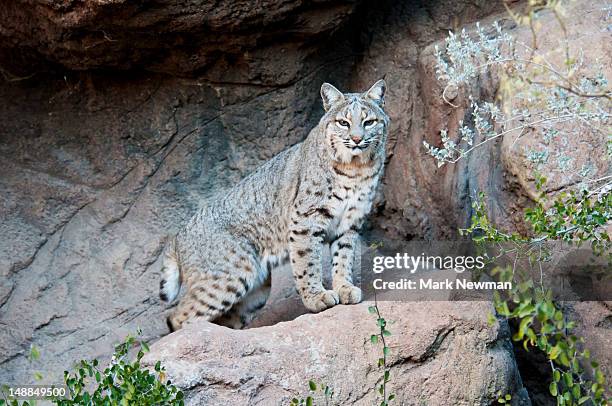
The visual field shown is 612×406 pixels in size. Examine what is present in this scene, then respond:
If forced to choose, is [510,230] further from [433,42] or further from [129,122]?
[129,122]

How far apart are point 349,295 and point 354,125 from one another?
3.95 ft

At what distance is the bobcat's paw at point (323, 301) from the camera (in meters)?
6.36

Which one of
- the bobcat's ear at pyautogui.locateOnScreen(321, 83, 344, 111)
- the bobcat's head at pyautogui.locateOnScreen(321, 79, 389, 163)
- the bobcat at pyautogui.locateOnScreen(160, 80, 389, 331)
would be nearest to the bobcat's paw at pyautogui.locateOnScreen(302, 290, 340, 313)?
the bobcat at pyautogui.locateOnScreen(160, 80, 389, 331)

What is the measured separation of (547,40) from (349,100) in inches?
57.9

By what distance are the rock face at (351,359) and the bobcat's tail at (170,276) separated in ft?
4.03

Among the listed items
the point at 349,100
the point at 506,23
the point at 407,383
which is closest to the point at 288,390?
the point at 407,383

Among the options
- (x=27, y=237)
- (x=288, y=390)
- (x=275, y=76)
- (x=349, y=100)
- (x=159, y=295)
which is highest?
(x=275, y=76)

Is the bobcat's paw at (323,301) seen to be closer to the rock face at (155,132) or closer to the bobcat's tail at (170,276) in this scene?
the rock face at (155,132)

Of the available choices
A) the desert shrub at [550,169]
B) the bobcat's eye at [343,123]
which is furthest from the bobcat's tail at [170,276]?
the desert shrub at [550,169]

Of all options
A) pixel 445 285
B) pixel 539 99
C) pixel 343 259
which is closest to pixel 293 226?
pixel 343 259

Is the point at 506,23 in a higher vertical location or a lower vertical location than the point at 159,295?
higher

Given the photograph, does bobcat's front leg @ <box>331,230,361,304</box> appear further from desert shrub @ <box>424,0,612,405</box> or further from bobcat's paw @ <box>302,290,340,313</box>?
desert shrub @ <box>424,0,612,405</box>

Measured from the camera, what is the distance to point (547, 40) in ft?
21.9

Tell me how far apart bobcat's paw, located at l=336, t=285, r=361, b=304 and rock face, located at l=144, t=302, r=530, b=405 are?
16.7 inches
